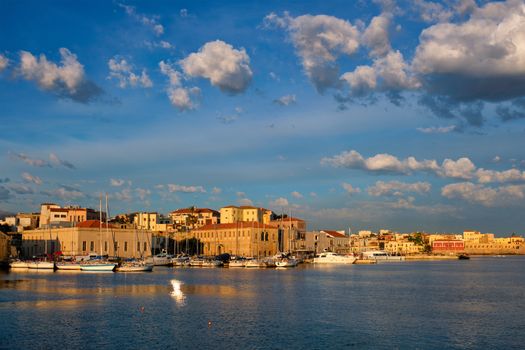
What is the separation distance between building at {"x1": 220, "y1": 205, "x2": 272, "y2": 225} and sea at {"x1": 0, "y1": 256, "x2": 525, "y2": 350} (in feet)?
324

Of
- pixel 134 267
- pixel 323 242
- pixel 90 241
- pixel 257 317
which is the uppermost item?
pixel 90 241

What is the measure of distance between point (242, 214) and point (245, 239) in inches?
1107

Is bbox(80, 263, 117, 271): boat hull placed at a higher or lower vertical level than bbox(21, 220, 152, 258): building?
lower

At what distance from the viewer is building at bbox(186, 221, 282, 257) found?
419 ft

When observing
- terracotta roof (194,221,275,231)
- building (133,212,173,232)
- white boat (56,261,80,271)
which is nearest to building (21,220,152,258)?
white boat (56,261,80,271)

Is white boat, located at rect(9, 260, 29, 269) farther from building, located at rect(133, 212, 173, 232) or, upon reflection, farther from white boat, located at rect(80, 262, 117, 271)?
building, located at rect(133, 212, 173, 232)

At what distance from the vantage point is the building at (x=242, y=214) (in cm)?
15400

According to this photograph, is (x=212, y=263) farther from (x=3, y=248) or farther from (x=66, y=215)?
(x=66, y=215)

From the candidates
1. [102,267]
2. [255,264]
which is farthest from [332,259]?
[102,267]

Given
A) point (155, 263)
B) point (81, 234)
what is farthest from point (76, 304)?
point (81, 234)

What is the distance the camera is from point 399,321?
3416cm

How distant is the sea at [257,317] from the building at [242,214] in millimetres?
98641

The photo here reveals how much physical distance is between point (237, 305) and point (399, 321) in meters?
11.3

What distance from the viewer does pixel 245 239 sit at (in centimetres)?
12838
